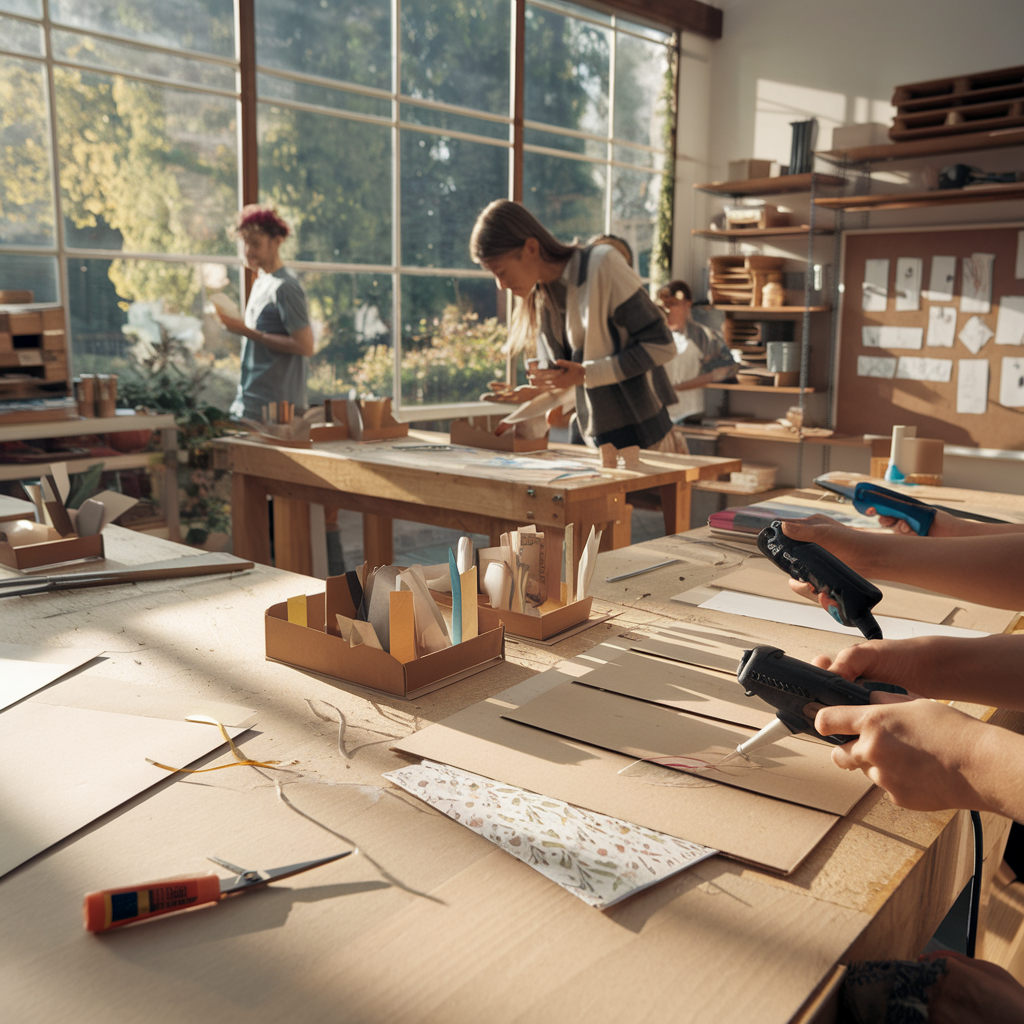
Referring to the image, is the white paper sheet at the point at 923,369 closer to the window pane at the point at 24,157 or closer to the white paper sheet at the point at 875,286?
the white paper sheet at the point at 875,286

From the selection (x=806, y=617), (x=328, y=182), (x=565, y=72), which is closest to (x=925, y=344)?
(x=565, y=72)

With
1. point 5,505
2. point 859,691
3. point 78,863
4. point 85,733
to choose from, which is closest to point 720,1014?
point 859,691

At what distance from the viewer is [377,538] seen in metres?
3.89

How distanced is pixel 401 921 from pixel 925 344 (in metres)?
5.71

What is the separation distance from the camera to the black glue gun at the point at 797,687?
877 mm

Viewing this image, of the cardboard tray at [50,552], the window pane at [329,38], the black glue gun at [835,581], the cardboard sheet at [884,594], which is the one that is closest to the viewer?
the black glue gun at [835,581]

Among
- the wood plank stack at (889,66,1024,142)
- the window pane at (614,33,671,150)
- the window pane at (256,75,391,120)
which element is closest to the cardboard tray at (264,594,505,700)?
the window pane at (256,75,391,120)

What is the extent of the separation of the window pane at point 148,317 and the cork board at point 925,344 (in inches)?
146

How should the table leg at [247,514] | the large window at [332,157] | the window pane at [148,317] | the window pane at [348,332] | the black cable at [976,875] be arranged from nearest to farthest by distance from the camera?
the black cable at [976,875] → the table leg at [247,514] → the large window at [332,157] → the window pane at [148,317] → the window pane at [348,332]

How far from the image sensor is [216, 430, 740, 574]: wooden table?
270 centimetres

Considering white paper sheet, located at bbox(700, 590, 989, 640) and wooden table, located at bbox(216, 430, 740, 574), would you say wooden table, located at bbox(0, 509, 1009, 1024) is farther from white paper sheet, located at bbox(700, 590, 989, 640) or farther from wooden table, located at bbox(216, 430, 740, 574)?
wooden table, located at bbox(216, 430, 740, 574)

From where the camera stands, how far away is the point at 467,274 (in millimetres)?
5773

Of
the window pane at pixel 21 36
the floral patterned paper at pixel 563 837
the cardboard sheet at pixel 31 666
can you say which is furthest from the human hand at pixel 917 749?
the window pane at pixel 21 36

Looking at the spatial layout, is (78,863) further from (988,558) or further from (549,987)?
(988,558)
